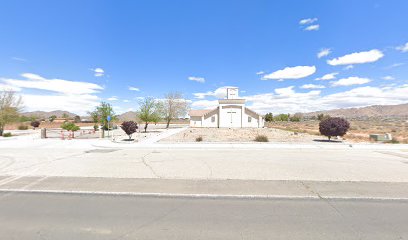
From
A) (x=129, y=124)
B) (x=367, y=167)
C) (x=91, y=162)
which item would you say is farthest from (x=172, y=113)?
(x=367, y=167)

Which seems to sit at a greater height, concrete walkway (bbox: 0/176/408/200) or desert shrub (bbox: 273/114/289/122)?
desert shrub (bbox: 273/114/289/122)

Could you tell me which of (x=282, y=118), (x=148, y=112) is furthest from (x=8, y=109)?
(x=282, y=118)

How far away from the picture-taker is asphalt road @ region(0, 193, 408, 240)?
3465 mm

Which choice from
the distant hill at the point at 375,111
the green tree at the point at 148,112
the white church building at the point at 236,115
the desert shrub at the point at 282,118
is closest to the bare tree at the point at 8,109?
the green tree at the point at 148,112

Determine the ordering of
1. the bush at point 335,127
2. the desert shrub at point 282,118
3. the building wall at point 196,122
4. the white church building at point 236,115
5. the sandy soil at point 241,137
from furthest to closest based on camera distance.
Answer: the desert shrub at point 282,118
the building wall at point 196,122
the white church building at point 236,115
the sandy soil at point 241,137
the bush at point 335,127

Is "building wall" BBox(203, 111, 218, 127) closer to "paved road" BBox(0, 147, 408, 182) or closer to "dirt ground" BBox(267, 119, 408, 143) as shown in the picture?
"dirt ground" BBox(267, 119, 408, 143)

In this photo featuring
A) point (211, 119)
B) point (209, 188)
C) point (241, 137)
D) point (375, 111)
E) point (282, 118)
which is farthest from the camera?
point (375, 111)

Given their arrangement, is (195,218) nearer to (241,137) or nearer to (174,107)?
(241,137)

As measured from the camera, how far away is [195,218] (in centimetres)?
404

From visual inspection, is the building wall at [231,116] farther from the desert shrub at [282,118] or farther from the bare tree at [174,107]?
the desert shrub at [282,118]

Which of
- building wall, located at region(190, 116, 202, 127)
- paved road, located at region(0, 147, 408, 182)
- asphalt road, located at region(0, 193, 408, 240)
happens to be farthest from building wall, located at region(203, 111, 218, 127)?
asphalt road, located at region(0, 193, 408, 240)

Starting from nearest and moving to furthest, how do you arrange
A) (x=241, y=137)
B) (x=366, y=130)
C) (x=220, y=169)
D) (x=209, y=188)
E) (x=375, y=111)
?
(x=209, y=188) → (x=220, y=169) → (x=241, y=137) → (x=366, y=130) → (x=375, y=111)

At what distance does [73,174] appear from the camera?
24.1 ft

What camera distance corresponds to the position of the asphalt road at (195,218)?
3465 millimetres
